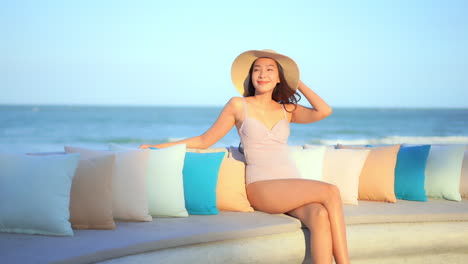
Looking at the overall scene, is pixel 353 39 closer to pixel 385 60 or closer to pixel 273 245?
pixel 385 60

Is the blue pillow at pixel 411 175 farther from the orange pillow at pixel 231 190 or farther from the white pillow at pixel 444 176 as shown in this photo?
the orange pillow at pixel 231 190

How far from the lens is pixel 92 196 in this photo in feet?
9.05

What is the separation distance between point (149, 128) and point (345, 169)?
57.1 feet

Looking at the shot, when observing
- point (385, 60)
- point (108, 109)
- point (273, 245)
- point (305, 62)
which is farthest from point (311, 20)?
point (273, 245)

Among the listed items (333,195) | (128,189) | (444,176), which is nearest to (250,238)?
(333,195)

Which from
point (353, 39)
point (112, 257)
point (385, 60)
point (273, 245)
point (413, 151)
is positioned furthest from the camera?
point (385, 60)

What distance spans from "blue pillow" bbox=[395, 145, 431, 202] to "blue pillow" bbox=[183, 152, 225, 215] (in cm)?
138

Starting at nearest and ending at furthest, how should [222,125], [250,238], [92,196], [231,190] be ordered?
1. [92,196]
2. [250,238]
3. [231,190]
4. [222,125]

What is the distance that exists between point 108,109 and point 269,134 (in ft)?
75.3

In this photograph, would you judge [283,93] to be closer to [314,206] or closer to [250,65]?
[250,65]

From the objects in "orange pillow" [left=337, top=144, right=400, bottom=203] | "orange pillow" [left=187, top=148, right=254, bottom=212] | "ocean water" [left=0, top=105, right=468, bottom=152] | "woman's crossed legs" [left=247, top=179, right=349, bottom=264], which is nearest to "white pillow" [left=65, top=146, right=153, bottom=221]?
"orange pillow" [left=187, top=148, right=254, bottom=212]

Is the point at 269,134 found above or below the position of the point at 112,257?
above

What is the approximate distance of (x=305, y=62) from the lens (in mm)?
19375

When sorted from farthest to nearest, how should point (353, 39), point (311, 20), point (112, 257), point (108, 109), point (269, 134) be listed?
point (108, 109) < point (353, 39) < point (311, 20) < point (269, 134) < point (112, 257)
